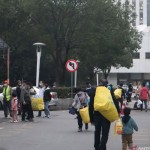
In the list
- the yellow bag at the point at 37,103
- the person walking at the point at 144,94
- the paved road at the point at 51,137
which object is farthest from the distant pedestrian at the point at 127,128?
the person walking at the point at 144,94

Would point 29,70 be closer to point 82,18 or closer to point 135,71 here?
point 82,18

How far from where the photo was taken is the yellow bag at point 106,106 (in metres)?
11.2

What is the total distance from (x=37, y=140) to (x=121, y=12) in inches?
1343

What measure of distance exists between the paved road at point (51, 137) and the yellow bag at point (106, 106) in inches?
95.1

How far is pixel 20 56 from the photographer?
50.0m

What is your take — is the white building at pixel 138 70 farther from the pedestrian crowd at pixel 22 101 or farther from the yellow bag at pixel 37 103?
the pedestrian crowd at pixel 22 101

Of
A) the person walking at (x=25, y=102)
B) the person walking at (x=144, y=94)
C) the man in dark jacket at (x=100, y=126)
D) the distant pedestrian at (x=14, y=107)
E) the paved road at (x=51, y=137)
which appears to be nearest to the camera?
the man in dark jacket at (x=100, y=126)

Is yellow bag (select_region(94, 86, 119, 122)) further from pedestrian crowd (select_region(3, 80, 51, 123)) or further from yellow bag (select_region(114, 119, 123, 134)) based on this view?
pedestrian crowd (select_region(3, 80, 51, 123))

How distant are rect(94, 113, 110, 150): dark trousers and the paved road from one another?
1752mm

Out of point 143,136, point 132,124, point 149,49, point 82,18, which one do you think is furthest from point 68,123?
point 149,49

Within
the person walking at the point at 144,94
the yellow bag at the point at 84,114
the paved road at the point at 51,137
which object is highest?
the person walking at the point at 144,94

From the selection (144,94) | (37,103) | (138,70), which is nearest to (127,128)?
(37,103)

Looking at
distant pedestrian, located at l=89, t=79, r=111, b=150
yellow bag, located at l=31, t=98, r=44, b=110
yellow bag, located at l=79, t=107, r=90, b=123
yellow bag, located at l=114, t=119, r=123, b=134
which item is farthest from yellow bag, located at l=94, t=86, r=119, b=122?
yellow bag, located at l=31, t=98, r=44, b=110

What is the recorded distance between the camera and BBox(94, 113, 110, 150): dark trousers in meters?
11.3
